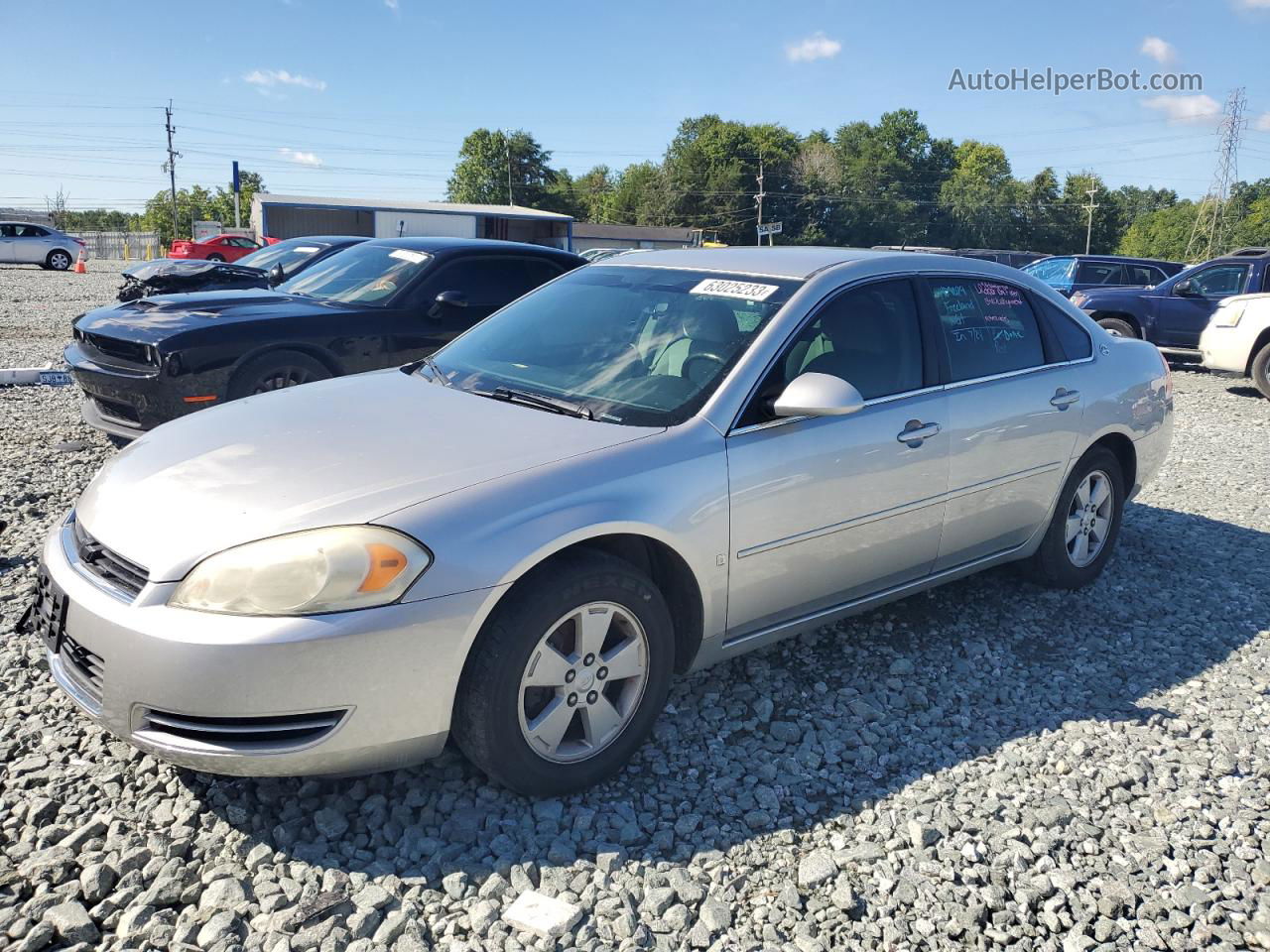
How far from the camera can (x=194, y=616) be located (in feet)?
8.13

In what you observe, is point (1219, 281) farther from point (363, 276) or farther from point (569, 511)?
point (569, 511)

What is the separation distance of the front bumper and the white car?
42.3 ft

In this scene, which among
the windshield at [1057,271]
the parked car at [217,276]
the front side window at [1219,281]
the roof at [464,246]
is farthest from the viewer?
the windshield at [1057,271]

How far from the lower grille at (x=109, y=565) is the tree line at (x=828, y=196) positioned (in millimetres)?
90221

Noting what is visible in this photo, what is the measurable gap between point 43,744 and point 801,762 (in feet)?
8.04

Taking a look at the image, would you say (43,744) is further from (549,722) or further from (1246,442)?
(1246,442)

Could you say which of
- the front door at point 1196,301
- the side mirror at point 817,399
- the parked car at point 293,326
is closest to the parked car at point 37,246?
the parked car at point 293,326

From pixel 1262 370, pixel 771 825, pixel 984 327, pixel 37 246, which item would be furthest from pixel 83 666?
pixel 37 246

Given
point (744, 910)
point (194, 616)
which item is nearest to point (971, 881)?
point (744, 910)

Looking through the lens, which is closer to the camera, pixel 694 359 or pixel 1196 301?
pixel 694 359

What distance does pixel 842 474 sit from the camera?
349 centimetres

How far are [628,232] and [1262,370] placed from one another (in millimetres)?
69433

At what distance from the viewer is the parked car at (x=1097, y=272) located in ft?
59.7

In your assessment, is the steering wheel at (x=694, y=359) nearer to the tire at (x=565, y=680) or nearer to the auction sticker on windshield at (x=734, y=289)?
the auction sticker on windshield at (x=734, y=289)
